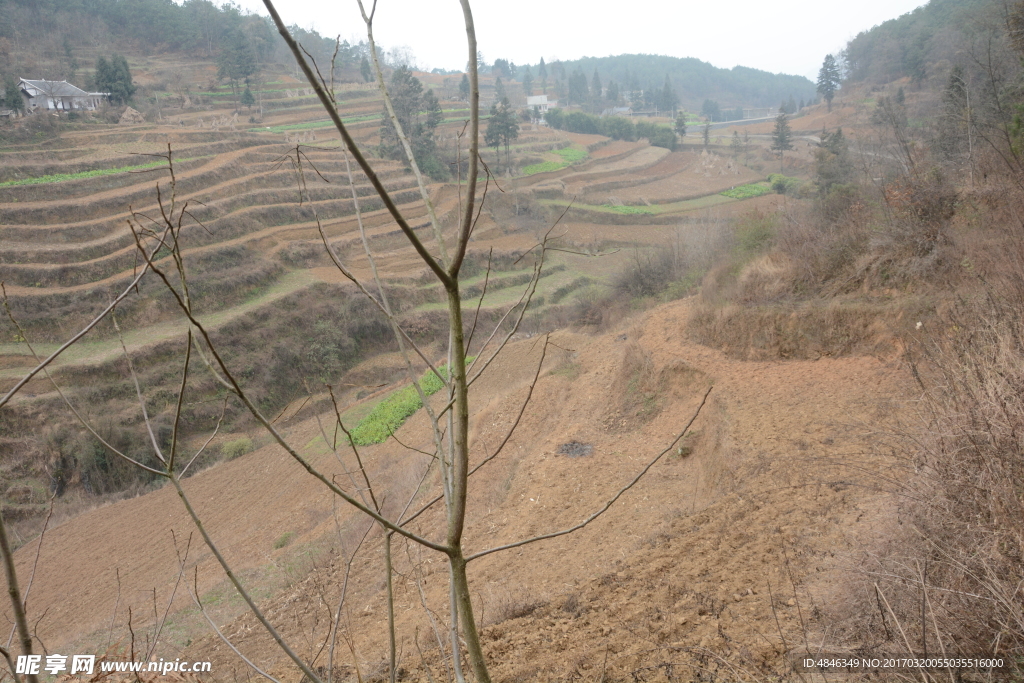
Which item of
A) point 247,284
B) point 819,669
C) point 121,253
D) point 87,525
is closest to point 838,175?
point 819,669

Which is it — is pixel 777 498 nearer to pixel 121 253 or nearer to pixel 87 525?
pixel 87 525

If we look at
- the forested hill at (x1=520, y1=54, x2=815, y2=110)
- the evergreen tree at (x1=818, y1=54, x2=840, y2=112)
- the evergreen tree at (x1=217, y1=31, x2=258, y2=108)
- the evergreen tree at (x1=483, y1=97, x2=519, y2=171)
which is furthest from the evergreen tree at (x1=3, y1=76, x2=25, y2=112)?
the forested hill at (x1=520, y1=54, x2=815, y2=110)

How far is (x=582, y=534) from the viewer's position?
721cm

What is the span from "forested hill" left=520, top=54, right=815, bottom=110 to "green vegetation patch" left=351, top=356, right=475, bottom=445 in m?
95.4

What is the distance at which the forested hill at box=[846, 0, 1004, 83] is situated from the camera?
33.8 meters

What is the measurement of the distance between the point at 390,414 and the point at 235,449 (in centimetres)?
440

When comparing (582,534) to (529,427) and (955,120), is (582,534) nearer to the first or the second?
(529,427)

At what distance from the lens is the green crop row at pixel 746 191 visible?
118 ft

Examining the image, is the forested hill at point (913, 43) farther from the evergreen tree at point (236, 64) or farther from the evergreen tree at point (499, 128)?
the evergreen tree at point (236, 64)

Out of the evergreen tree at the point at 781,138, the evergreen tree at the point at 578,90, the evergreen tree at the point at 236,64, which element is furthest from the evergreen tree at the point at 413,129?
the evergreen tree at the point at 578,90

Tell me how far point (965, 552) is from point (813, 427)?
5024 mm

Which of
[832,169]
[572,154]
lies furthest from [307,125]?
[832,169]

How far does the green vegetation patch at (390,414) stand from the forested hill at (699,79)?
95416 mm

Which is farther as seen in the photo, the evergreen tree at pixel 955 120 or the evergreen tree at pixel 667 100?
the evergreen tree at pixel 667 100
